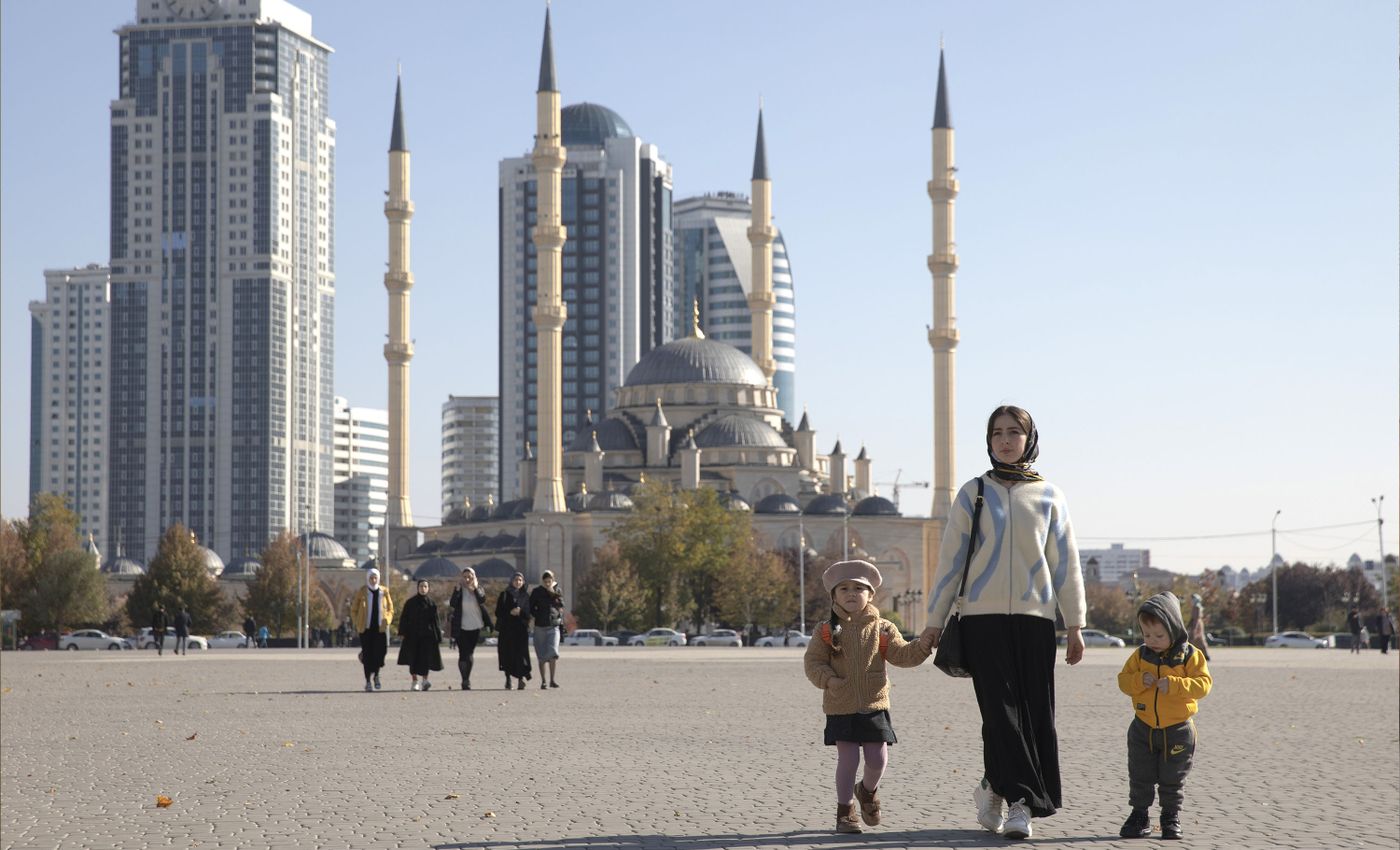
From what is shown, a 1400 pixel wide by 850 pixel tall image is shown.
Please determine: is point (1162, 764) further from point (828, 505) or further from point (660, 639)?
point (828, 505)

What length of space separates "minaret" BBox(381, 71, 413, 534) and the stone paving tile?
6537cm

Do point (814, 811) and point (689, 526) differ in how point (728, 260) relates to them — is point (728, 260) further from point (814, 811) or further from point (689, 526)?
point (814, 811)

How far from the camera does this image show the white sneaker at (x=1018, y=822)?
8133mm

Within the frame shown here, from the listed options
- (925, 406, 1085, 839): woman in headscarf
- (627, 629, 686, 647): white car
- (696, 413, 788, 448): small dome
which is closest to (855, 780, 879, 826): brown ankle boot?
(925, 406, 1085, 839): woman in headscarf

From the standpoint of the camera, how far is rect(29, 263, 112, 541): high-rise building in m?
167

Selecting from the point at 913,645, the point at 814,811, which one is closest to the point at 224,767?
the point at 814,811

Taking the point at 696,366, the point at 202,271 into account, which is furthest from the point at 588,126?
the point at 696,366

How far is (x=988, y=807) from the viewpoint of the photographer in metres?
8.35

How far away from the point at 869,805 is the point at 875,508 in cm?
8558

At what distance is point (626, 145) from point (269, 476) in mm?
40133

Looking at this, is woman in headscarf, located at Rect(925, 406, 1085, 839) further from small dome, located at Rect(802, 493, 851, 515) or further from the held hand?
small dome, located at Rect(802, 493, 851, 515)

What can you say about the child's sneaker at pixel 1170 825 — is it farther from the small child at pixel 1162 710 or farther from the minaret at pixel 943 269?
the minaret at pixel 943 269

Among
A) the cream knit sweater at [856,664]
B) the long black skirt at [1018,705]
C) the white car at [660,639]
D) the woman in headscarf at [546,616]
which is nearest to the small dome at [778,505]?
the white car at [660,639]

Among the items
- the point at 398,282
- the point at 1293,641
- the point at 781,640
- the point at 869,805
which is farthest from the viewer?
the point at 398,282
